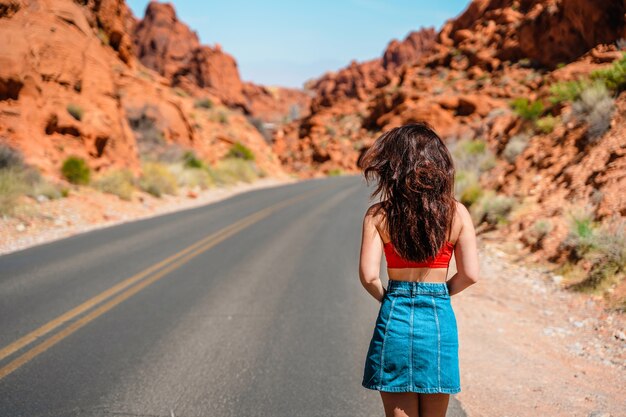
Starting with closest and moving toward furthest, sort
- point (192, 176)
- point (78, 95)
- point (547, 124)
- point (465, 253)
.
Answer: point (465, 253)
point (547, 124)
point (78, 95)
point (192, 176)

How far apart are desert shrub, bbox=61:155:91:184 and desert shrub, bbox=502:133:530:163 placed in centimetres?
1318

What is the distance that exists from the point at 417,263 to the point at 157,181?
18705mm

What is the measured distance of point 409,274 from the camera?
225 centimetres

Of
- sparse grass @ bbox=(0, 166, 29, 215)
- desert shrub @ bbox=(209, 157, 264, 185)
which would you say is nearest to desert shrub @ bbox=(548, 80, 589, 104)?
sparse grass @ bbox=(0, 166, 29, 215)

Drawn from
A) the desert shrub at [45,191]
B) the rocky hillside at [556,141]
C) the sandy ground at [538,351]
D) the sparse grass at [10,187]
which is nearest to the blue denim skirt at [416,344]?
the sandy ground at [538,351]

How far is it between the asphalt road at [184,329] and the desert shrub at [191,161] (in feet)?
54.8

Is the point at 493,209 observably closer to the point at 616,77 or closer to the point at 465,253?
the point at 616,77

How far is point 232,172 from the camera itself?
30.2m

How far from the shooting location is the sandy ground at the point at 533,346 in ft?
11.9

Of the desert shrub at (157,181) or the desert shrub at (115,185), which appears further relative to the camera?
the desert shrub at (157,181)

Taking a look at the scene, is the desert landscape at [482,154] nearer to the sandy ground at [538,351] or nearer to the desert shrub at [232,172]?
the sandy ground at [538,351]

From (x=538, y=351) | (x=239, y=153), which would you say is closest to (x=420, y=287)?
(x=538, y=351)

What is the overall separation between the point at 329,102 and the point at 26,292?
261 ft

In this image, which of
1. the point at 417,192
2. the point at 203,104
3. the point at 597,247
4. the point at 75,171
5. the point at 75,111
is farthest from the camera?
the point at 203,104
